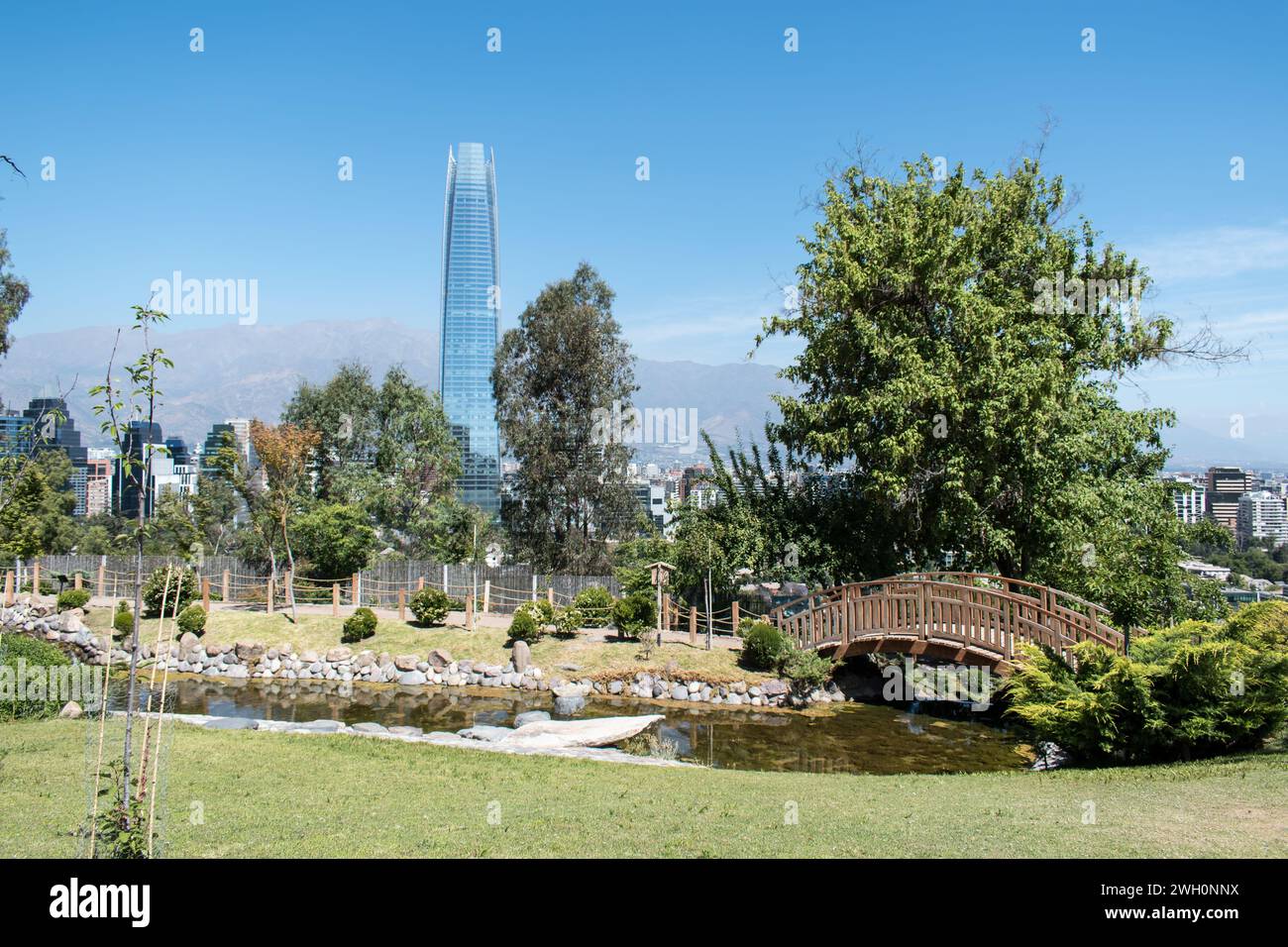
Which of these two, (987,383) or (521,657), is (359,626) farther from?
(987,383)

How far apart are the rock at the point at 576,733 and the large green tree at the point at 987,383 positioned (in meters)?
7.11

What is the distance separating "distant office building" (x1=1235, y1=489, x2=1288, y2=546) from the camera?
96.4 metres

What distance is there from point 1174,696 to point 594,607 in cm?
1371

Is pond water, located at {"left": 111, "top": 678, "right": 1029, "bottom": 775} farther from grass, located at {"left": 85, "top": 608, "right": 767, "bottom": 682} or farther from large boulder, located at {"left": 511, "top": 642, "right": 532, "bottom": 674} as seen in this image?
grass, located at {"left": 85, "top": 608, "right": 767, "bottom": 682}

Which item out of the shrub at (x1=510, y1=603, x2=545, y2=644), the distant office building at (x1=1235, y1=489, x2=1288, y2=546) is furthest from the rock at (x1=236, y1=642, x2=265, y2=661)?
the distant office building at (x1=1235, y1=489, x2=1288, y2=546)

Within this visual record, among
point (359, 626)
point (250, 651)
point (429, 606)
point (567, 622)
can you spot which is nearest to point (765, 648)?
point (567, 622)

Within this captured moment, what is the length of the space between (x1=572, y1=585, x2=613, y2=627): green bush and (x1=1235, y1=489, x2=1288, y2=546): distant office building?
3851 inches

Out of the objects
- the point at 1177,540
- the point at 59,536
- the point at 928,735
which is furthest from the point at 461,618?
the point at 59,536

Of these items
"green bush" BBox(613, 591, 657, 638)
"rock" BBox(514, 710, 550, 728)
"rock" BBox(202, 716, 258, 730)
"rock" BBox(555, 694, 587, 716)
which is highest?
"green bush" BBox(613, 591, 657, 638)

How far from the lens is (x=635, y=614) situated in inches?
748

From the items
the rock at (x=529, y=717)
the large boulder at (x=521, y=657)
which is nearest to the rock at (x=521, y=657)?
the large boulder at (x=521, y=657)

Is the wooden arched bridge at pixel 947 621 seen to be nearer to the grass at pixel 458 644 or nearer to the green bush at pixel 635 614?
the grass at pixel 458 644
